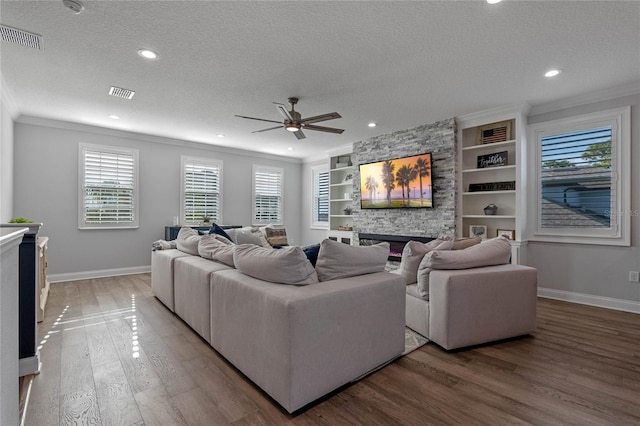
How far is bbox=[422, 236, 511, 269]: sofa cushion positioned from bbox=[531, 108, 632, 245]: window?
75.0 inches

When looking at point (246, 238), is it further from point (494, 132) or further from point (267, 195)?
point (494, 132)

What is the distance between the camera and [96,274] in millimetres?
5438

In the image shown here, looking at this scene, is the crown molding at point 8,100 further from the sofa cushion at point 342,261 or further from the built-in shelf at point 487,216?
the built-in shelf at point 487,216

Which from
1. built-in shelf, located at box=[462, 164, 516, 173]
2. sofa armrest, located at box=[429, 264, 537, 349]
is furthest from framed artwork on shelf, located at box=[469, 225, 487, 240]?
sofa armrest, located at box=[429, 264, 537, 349]

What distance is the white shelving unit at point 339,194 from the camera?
7.18 m

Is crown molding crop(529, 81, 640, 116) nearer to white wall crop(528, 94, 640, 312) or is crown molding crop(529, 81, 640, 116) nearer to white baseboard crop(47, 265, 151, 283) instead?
white wall crop(528, 94, 640, 312)

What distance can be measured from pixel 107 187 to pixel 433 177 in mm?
5821

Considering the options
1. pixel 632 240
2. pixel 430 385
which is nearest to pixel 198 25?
pixel 430 385

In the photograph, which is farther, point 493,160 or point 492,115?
point 493,160

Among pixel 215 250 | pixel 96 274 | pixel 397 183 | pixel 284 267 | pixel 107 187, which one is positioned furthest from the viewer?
pixel 397 183

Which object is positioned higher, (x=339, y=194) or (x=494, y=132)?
(x=494, y=132)

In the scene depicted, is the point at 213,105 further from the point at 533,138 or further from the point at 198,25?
the point at 533,138

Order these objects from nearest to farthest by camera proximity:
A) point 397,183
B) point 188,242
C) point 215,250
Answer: point 215,250, point 188,242, point 397,183

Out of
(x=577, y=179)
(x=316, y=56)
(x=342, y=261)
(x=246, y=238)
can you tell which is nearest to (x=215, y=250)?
(x=342, y=261)
